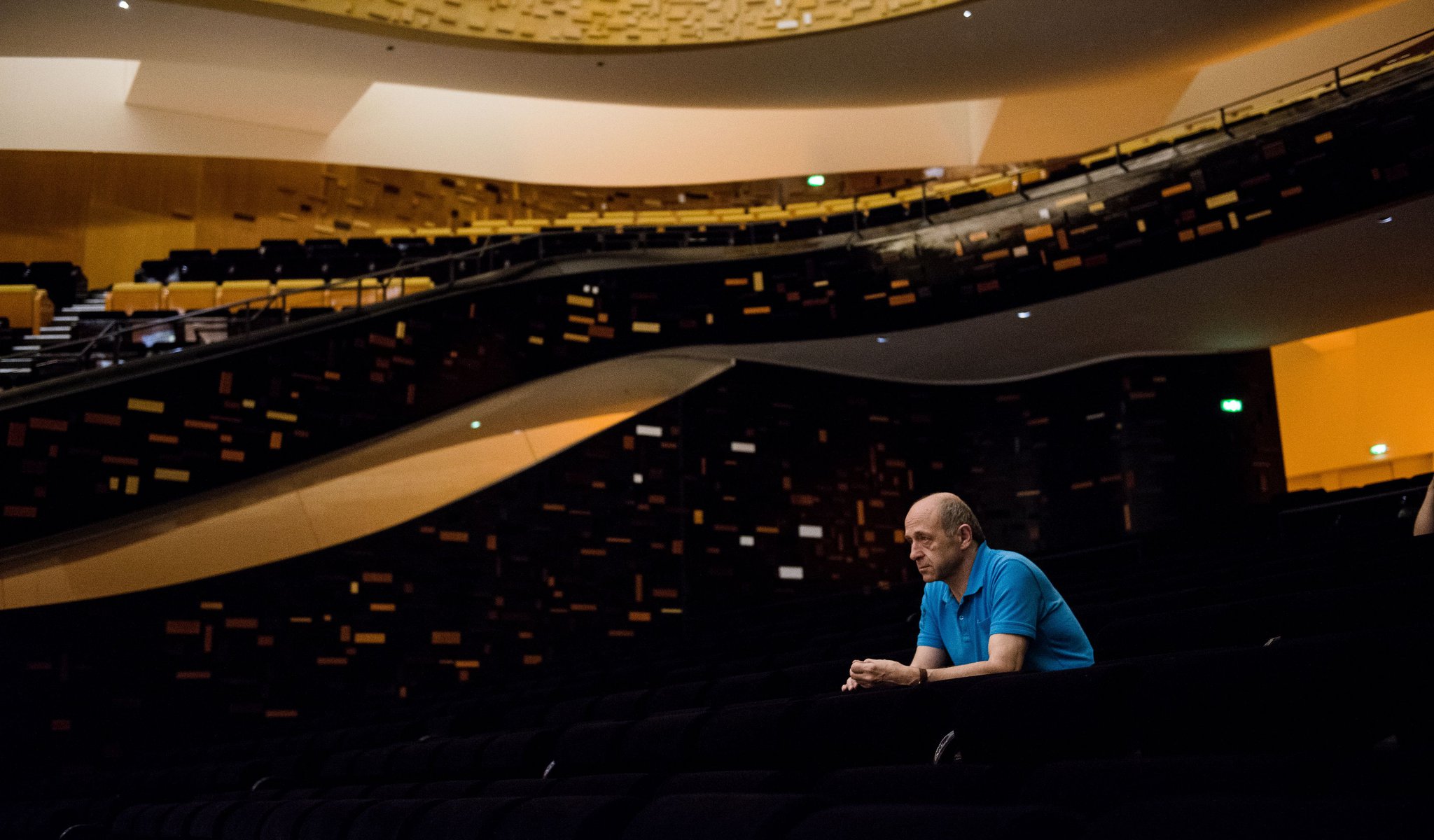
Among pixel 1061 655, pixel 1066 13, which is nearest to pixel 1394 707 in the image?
pixel 1061 655

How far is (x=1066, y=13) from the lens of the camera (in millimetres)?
6016

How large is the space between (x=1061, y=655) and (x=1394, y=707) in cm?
55

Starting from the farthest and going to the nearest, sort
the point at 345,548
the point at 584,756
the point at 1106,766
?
the point at 345,548 → the point at 584,756 → the point at 1106,766

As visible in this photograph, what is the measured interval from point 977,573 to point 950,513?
0.28 ft

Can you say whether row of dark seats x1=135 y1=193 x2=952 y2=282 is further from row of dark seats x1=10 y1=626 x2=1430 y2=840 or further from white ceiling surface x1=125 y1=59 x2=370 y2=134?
row of dark seats x1=10 y1=626 x2=1430 y2=840

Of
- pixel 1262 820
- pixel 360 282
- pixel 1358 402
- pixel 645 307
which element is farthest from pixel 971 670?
pixel 1358 402

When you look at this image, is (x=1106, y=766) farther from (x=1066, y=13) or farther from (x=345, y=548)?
(x=1066, y=13)

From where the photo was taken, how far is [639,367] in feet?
19.1

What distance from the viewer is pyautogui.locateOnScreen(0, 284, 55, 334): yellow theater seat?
5.44 meters

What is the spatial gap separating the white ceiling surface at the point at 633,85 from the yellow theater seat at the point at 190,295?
1.32 m

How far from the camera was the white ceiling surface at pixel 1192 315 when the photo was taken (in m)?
4.89

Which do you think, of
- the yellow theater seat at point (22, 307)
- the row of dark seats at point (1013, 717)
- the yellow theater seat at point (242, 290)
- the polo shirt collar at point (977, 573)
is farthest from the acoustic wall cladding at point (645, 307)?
the polo shirt collar at point (977, 573)

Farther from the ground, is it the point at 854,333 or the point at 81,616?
the point at 854,333

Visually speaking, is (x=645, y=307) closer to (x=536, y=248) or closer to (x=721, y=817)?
(x=536, y=248)
